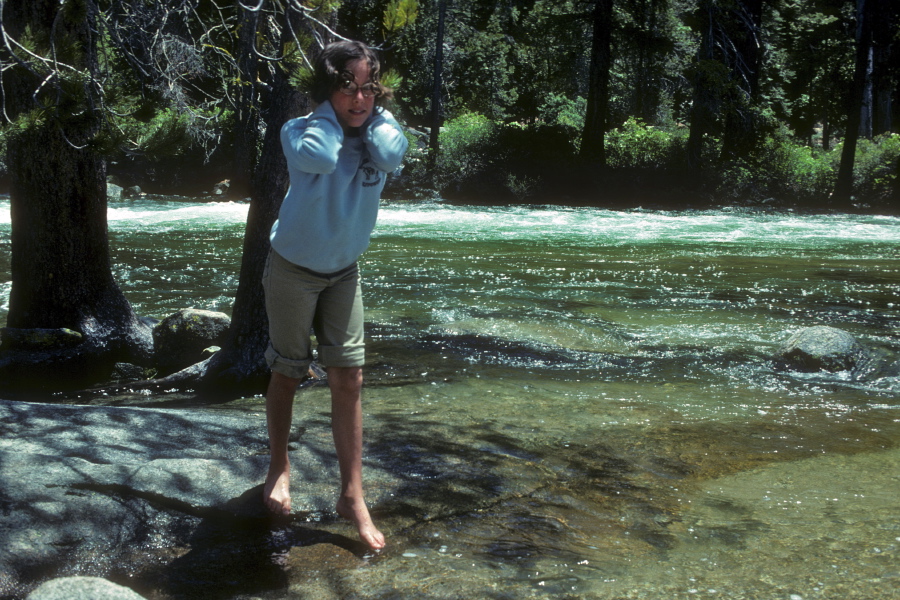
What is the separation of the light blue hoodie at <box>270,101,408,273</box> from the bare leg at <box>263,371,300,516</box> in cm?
51

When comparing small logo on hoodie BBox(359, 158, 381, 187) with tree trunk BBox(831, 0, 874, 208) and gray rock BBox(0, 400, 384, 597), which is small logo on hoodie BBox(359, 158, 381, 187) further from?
tree trunk BBox(831, 0, 874, 208)

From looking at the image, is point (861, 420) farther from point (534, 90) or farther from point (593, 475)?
point (534, 90)

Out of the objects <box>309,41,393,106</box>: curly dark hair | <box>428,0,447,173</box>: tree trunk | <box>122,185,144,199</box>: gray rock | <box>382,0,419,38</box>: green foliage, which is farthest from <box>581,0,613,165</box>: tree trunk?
<box>309,41,393,106</box>: curly dark hair

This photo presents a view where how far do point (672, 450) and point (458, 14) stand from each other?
32.2 metres

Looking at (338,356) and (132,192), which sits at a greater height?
(132,192)

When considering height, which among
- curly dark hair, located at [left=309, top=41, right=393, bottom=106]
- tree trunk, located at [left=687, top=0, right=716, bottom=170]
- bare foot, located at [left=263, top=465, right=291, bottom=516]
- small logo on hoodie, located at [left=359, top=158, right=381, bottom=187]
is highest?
tree trunk, located at [left=687, top=0, right=716, bottom=170]

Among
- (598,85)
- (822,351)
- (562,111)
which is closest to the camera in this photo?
A: (822,351)

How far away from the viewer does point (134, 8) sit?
684 cm

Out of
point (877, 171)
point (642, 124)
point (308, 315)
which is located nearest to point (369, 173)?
point (308, 315)

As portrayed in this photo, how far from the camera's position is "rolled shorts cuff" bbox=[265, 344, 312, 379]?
10.9 feet

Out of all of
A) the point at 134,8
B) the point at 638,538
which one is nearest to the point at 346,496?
the point at 638,538

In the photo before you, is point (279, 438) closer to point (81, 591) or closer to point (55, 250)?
point (81, 591)

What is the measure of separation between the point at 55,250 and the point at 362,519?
443 cm

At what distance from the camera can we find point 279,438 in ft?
11.5
